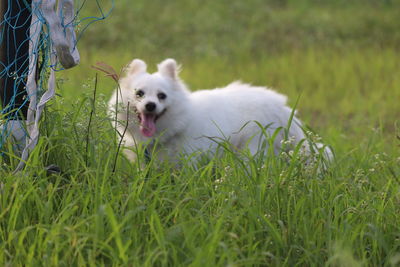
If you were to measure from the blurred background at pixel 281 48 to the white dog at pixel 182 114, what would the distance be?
1.59m

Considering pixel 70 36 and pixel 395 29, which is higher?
pixel 395 29

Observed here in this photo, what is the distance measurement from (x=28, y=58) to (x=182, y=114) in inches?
62.6

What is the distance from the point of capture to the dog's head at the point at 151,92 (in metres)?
4.38

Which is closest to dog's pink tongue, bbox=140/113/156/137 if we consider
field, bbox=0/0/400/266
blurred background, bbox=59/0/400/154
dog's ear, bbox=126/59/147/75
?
dog's ear, bbox=126/59/147/75

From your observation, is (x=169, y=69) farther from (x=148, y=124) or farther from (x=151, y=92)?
(x=148, y=124)

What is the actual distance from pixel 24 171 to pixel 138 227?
615mm

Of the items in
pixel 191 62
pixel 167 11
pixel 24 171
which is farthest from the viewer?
pixel 167 11

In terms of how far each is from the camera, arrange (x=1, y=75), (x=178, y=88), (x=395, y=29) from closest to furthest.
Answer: (x=1, y=75) < (x=178, y=88) < (x=395, y=29)

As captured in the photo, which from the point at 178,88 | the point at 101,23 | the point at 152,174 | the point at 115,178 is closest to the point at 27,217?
the point at 115,178

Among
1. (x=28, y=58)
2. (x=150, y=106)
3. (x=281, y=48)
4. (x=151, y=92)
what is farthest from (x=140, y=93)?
(x=281, y=48)

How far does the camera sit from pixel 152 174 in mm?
3270

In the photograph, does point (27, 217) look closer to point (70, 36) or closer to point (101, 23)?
point (70, 36)

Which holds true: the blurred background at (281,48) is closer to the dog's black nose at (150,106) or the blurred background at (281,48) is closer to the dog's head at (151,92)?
the dog's head at (151,92)

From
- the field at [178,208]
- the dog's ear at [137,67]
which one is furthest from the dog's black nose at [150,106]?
the field at [178,208]
